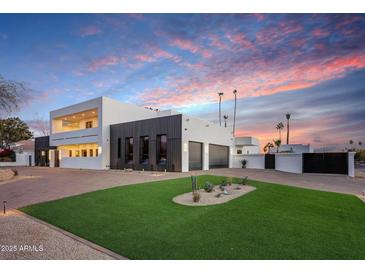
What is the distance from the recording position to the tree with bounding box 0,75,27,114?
1466cm

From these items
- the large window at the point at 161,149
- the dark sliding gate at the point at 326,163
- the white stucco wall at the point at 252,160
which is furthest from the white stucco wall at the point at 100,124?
the dark sliding gate at the point at 326,163

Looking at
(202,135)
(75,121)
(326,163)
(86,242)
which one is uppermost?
(75,121)

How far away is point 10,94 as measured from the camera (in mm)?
14805

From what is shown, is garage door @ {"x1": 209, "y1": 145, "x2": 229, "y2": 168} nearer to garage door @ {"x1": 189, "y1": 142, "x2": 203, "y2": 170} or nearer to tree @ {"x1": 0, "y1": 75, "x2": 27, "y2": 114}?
garage door @ {"x1": 189, "y1": 142, "x2": 203, "y2": 170}

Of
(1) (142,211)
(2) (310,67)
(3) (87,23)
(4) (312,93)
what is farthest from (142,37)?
(4) (312,93)

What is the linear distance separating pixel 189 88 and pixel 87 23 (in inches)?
359

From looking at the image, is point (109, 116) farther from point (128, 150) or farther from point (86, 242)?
point (86, 242)

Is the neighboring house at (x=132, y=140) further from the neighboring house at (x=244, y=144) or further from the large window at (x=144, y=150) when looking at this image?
the neighboring house at (x=244, y=144)

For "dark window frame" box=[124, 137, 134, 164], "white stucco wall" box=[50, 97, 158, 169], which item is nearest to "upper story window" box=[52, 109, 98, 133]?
"white stucco wall" box=[50, 97, 158, 169]

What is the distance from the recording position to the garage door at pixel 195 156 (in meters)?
18.8

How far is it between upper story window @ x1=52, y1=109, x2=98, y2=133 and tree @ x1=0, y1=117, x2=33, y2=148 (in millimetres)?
20435

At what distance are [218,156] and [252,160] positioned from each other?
5.68m

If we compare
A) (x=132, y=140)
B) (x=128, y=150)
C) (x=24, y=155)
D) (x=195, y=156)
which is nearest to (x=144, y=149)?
(x=132, y=140)

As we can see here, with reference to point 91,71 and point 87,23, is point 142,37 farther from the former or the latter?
point 91,71
